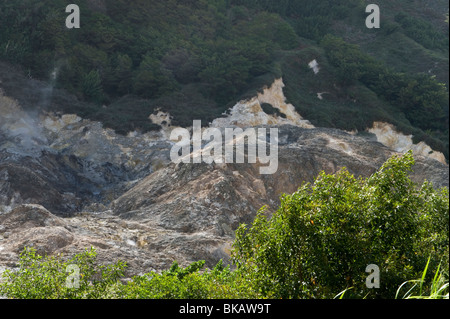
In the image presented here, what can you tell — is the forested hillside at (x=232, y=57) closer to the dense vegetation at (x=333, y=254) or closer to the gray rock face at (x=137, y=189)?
the gray rock face at (x=137, y=189)

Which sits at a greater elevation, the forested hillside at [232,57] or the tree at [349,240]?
the forested hillside at [232,57]

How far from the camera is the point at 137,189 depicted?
2219 cm

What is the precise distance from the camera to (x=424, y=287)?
9258mm

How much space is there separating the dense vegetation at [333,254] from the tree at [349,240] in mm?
17

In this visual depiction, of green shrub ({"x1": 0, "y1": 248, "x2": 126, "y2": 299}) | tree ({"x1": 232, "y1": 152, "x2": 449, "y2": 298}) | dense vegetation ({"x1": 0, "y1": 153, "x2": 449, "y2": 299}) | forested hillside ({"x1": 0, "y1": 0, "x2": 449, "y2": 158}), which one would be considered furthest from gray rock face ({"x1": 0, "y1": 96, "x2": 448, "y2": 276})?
tree ({"x1": 232, "y1": 152, "x2": 449, "y2": 298})

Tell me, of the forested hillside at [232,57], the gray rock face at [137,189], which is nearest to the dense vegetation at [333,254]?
the gray rock face at [137,189]

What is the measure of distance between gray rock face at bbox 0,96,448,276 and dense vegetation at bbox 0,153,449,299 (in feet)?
15.7

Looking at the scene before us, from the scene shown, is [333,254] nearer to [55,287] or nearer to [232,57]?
[55,287]

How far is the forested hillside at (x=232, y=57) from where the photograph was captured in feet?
108

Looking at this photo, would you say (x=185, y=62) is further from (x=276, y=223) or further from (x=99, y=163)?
(x=276, y=223)

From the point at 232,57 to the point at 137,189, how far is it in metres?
17.5

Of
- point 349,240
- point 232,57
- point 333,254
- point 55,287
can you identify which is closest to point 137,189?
point 55,287

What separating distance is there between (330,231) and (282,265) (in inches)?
44.1
